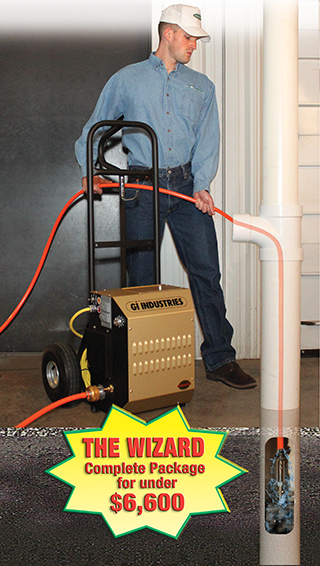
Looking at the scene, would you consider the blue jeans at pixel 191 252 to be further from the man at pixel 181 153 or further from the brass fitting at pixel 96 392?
the brass fitting at pixel 96 392

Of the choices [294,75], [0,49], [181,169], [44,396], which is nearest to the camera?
[294,75]

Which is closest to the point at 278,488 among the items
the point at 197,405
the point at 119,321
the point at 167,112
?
the point at 119,321

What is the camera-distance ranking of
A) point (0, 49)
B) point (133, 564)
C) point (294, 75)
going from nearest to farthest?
point (294, 75) → point (133, 564) → point (0, 49)

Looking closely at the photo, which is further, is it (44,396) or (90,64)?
(90,64)

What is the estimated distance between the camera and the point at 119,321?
→ 4.60 feet

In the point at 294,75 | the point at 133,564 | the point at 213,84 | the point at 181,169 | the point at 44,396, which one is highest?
the point at 213,84

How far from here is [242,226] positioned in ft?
1.53

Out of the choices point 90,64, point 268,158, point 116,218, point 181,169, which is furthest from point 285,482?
point 90,64

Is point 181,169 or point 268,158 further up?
point 181,169

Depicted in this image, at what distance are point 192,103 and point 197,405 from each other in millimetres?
1082

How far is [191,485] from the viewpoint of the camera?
65 cm

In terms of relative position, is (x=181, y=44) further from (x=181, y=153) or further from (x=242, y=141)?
(x=242, y=141)

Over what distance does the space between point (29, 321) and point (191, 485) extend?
186 centimetres

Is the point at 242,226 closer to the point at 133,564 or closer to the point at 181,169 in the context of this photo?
the point at 133,564
